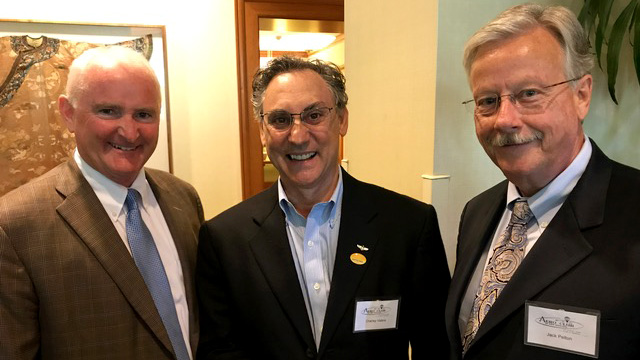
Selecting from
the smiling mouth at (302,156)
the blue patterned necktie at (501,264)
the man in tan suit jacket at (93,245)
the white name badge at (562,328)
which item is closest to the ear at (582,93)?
the blue patterned necktie at (501,264)

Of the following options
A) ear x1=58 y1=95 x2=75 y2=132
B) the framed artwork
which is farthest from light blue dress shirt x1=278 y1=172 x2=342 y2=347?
the framed artwork

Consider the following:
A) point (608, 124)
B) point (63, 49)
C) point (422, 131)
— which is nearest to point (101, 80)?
point (422, 131)

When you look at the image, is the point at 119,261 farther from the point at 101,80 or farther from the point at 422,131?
the point at 422,131

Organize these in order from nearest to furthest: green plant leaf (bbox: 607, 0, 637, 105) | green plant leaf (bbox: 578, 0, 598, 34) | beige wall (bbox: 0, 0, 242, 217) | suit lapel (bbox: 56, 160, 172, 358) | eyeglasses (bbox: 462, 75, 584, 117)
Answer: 1. eyeglasses (bbox: 462, 75, 584, 117)
2. suit lapel (bbox: 56, 160, 172, 358)
3. green plant leaf (bbox: 607, 0, 637, 105)
4. green plant leaf (bbox: 578, 0, 598, 34)
5. beige wall (bbox: 0, 0, 242, 217)

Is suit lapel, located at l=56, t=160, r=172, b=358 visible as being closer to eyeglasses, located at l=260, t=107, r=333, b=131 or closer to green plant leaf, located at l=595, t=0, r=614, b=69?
eyeglasses, located at l=260, t=107, r=333, b=131

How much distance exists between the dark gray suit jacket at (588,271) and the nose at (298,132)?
711 mm

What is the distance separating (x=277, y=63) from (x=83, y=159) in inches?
27.4

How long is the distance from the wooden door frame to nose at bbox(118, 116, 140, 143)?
1.83m

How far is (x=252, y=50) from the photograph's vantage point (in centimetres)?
318

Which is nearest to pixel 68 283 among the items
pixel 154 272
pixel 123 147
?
pixel 154 272

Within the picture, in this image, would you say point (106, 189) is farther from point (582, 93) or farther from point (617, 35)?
point (617, 35)

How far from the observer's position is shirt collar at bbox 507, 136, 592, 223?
1.11 metres

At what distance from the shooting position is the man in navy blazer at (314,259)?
132 cm

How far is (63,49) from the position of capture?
2734 millimetres
